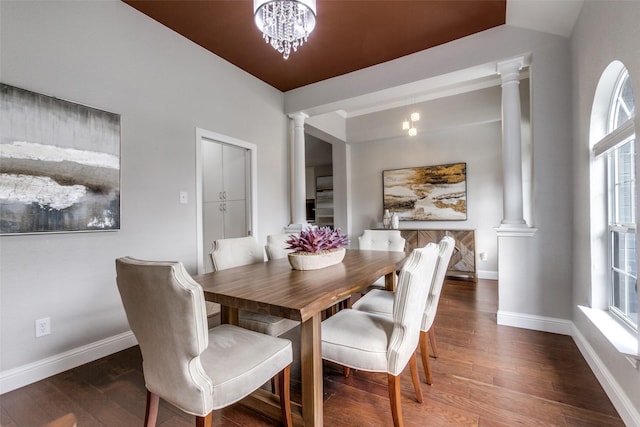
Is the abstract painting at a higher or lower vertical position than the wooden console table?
higher

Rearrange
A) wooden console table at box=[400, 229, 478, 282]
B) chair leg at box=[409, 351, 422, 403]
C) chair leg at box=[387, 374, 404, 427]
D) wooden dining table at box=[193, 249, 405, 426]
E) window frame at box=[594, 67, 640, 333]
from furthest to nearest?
1. wooden console table at box=[400, 229, 478, 282]
2. window frame at box=[594, 67, 640, 333]
3. chair leg at box=[409, 351, 422, 403]
4. chair leg at box=[387, 374, 404, 427]
5. wooden dining table at box=[193, 249, 405, 426]

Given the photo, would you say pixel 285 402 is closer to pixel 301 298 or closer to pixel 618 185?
pixel 301 298

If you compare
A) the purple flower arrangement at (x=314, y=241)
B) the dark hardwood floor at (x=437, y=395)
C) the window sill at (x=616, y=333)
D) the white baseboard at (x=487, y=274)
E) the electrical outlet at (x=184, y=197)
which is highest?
the electrical outlet at (x=184, y=197)

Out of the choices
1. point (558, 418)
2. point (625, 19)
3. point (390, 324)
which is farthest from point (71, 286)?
point (625, 19)

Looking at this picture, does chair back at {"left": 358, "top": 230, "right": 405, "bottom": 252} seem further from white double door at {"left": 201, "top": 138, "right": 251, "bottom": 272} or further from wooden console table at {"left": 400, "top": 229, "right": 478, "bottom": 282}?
wooden console table at {"left": 400, "top": 229, "right": 478, "bottom": 282}

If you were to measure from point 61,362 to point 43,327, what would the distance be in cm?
28

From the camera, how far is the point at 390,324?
1505mm

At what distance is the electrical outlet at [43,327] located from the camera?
191 centimetres

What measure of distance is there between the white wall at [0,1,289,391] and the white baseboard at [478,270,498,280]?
430 cm

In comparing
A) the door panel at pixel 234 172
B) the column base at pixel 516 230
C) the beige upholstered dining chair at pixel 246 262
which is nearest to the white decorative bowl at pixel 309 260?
the beige upholstered dining chair at pixel 246 262

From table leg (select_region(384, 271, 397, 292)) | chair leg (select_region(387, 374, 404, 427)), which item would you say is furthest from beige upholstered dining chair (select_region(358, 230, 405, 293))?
chair leg (select_region(387, 374, 404, 427))

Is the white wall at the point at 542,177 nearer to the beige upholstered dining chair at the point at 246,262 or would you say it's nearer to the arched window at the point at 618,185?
the arched window at the point at 618,185

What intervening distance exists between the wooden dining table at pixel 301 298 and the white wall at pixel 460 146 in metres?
3.66

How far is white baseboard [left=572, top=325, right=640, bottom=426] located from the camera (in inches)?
54.9
